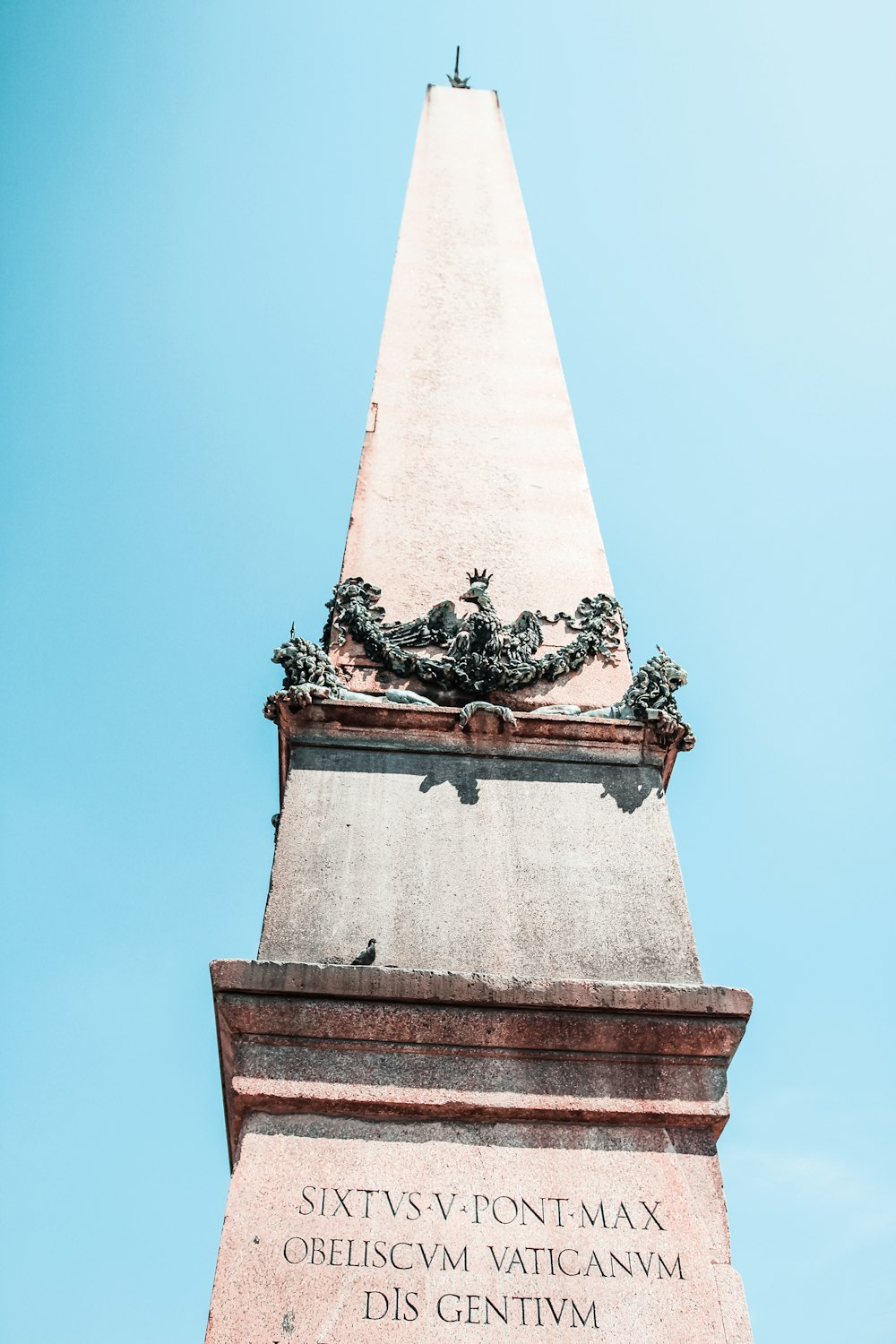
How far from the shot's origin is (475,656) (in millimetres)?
6176

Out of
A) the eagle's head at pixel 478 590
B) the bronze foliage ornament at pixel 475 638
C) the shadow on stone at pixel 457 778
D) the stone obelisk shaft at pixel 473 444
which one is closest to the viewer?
the shadow on stone at pixel 457 778

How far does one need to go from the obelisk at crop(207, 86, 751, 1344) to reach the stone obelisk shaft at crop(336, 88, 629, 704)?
0.03m

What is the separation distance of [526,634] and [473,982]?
2277 mm

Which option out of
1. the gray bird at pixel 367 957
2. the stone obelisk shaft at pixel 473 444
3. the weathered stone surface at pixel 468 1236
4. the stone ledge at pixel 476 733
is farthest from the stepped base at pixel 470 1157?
the stone obelisk shaft at pixel 473 444

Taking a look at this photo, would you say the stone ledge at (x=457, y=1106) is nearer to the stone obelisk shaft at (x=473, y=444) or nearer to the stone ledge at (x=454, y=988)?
the stone ledge at (x=454, y=988)

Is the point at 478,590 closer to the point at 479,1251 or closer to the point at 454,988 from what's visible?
the point at 454,988

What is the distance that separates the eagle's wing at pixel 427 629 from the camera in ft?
20.8

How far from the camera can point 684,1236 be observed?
418 cm

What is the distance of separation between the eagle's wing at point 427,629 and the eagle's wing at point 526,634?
29cm

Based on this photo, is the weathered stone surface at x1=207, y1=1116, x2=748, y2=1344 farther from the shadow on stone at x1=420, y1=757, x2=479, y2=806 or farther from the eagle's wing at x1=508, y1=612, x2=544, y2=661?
the eagle's wing at x1=508, y1=612, x2=544, y2=661

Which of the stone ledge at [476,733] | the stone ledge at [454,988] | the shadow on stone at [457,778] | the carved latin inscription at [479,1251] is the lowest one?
the carved latin inscription at [479,1251]

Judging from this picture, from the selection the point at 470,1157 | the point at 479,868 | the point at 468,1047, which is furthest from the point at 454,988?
the point at 479,868

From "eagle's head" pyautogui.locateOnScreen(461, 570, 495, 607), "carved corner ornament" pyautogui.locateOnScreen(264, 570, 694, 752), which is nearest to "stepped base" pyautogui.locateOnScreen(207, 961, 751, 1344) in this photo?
"carved corner ornament" pyautogui.locateOnScreen(264, 570, 694, 752)

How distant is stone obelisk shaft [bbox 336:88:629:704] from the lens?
6.85 m
